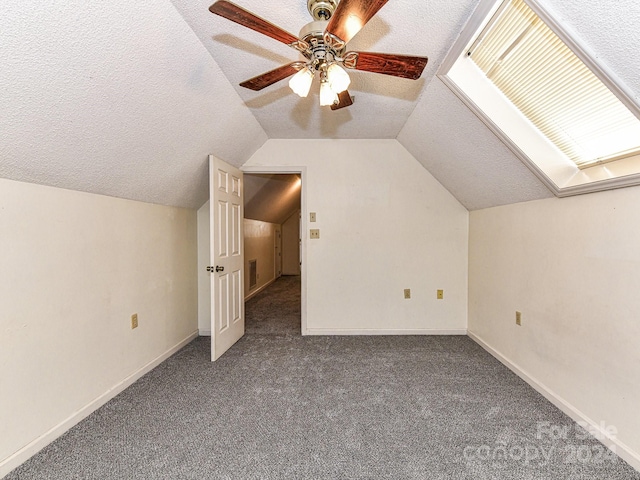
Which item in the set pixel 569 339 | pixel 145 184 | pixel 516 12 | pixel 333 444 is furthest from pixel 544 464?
pixel 145 184

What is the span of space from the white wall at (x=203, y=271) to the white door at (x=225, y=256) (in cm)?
39

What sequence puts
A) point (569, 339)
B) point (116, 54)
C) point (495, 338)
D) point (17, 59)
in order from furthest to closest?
point (495, 338) < point (569, 339) < point (116, 54) < point (17, 59)

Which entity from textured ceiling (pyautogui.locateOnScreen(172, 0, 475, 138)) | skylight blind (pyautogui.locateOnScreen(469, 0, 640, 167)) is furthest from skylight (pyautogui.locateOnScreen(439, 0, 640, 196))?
textured ceiling (pyautogui.locateOnScreen(172, 0, 475, 138))

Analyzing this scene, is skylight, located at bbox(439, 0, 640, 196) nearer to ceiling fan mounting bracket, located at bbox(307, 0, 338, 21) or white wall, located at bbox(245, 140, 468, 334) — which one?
ceiling fan mounting bracket, located at bbox(307, 0, 338, 21)

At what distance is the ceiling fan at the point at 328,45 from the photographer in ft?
3.45

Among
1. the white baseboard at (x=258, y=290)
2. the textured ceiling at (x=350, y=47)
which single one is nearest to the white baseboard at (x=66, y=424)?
the textured ceiling at (x=350, y=47)

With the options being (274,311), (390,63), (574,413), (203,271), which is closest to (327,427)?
(574,413)

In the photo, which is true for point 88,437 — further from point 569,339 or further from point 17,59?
point 569,339

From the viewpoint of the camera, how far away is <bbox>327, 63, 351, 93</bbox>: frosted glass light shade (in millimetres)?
1320

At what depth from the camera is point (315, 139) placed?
126 inches

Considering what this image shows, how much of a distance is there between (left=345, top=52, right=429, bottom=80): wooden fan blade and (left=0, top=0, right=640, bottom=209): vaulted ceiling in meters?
0.29

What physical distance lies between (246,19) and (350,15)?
375mm

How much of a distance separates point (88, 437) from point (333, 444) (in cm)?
133

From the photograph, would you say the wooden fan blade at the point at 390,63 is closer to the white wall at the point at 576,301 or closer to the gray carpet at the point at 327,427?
the white wall at the point at 576,301
